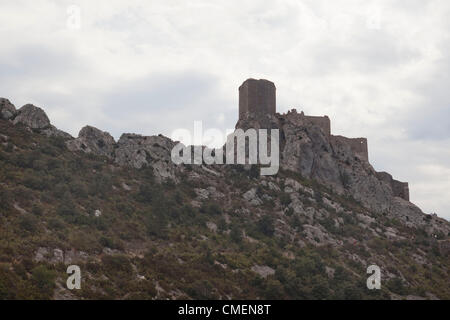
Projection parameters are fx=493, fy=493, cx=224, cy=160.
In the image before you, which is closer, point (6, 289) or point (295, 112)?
point (6, 289)

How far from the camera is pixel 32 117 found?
2827 inches

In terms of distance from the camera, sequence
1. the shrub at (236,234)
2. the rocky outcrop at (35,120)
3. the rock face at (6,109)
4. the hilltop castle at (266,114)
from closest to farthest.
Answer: the shrub at (236,234)
the rock face at (6,109)
the rocky outcrop at (35,120)
the hilltop castle at (266,114)

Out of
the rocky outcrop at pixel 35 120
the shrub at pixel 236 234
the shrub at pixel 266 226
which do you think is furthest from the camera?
the rocky outcrop at pixel 35 120

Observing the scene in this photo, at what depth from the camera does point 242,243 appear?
56781 millimetres

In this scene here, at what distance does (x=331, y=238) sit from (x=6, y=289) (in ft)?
141

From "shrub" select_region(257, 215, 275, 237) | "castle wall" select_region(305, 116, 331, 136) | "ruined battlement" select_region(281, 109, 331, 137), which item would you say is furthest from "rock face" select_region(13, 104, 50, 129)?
"castle wall" select_region(305, 116, 331, 136)

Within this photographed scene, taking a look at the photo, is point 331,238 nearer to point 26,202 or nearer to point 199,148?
point 199,148

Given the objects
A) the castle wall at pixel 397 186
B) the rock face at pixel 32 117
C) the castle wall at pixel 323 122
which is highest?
the castle wall at pixel 323 122

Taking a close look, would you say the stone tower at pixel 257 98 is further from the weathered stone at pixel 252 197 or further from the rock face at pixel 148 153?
the weathered stone at pixel 252 197

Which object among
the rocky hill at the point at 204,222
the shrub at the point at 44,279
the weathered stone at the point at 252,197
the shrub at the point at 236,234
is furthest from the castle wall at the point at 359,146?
the shrub at the point at 44,279

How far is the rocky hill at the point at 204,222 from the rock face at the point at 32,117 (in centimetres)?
20

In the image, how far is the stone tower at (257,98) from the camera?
77863mm

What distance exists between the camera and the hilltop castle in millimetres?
77750
